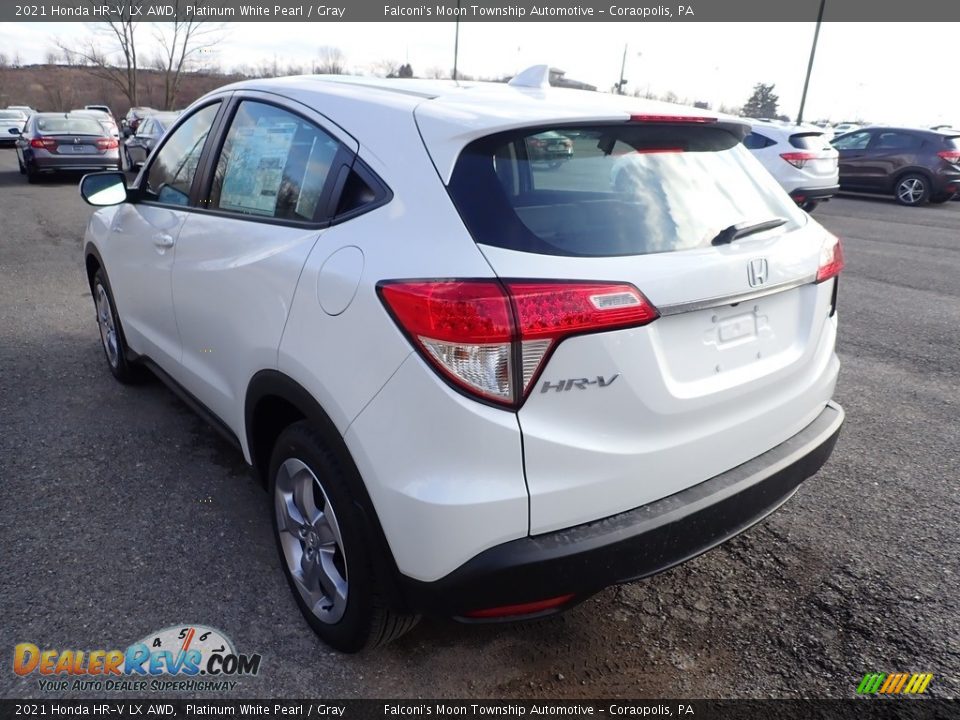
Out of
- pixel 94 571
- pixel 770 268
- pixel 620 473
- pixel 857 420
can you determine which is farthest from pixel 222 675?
pixel 857 420

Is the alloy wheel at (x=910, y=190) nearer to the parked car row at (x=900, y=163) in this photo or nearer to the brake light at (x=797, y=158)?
the parked car row at (x=900, y=163)

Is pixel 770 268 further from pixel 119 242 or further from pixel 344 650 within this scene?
pixel 119 242

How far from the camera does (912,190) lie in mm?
16484

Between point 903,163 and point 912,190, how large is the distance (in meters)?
0.67

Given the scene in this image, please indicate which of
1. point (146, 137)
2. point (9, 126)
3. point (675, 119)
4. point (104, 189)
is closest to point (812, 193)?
point (675, 119)

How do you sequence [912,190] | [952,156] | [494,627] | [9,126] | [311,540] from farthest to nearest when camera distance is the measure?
[9,126], [912,190], [952,156], [494,627], [311,540]

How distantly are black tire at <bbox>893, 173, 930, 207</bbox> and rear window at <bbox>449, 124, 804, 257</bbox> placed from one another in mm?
16990

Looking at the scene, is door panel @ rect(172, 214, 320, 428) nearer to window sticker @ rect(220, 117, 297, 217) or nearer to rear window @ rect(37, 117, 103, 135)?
window sticker @ rect(220, 117, 297, 217)

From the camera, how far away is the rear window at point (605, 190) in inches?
73.1

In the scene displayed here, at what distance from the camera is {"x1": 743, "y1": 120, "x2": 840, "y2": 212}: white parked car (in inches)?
485

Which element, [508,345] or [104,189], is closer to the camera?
[508,345]

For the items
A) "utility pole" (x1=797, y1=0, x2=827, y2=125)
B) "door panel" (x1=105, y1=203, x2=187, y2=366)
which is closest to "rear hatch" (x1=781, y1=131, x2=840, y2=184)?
"door panel" (x1=105, y1=203, x2=187, y2=366)

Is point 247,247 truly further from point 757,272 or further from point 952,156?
point 952,156

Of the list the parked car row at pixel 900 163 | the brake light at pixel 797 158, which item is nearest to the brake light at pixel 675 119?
the brake light at pixel 797 158
